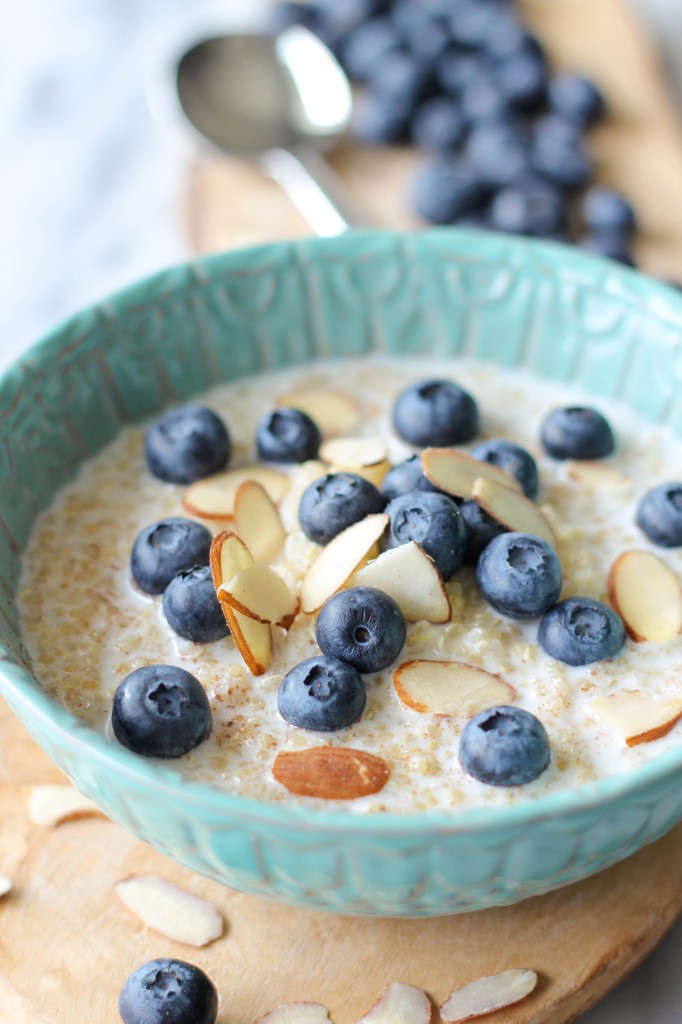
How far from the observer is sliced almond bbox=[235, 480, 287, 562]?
4.55 feet

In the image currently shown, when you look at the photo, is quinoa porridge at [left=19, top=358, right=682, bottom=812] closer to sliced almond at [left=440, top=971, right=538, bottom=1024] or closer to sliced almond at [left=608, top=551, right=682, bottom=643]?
sliced almond at [left=608, top=551, right=682, bottom=643]

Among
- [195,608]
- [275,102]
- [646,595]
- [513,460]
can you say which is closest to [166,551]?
[195,608]

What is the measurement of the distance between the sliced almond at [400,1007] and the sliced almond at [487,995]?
0.02 meters

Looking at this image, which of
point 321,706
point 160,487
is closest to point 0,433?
point 160,487

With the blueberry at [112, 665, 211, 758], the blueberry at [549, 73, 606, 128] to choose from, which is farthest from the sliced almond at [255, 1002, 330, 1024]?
the blueberry at [549, 73, 606, 128]

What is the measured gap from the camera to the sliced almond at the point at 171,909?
122 cm

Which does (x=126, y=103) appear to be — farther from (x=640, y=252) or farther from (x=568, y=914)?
(x=568, y=914)

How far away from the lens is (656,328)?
161 cm

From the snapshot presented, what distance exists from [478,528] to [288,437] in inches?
12.6

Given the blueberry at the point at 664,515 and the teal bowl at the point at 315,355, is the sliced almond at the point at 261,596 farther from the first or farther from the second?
the blueberry at the point at 664,515

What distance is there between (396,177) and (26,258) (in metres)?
0.79

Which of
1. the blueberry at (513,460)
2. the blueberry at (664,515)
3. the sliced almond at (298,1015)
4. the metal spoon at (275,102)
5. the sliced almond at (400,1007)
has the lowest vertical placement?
the sliced almond at (400,1007)

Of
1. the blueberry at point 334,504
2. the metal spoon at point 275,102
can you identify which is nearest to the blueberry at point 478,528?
the blueberry at point 334,504

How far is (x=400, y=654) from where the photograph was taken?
1.25 m
